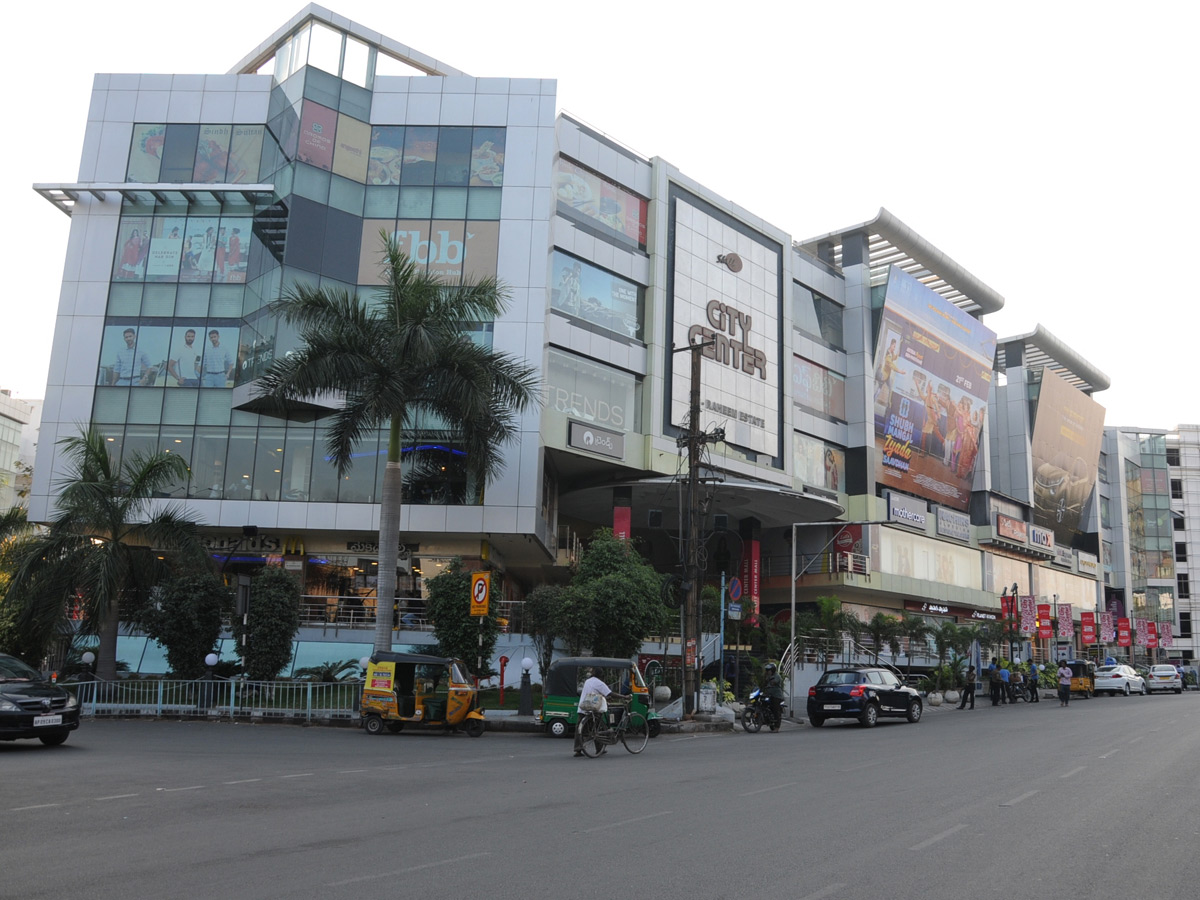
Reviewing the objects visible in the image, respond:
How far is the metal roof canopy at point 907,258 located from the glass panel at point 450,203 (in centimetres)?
2544

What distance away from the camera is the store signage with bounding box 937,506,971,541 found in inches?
2613

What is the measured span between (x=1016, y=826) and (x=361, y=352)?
69.6ft

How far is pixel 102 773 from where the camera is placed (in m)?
14.2

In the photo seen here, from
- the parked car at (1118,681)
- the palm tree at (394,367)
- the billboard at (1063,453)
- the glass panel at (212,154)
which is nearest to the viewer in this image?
the palm tree at (394,367)

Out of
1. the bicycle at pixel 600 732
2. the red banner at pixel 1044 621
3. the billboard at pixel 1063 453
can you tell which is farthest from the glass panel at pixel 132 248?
the billboard at pixel 1063 453

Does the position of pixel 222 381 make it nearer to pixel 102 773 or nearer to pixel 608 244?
pixel 608 244

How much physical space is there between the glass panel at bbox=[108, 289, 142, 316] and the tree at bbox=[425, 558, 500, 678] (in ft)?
68.9

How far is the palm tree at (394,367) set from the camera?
2714cm

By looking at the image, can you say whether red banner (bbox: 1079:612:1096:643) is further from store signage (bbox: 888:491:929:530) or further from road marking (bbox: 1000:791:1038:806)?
road marking (bbox: 1000:791:1038:806)

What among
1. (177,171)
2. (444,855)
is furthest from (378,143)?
(444,855)

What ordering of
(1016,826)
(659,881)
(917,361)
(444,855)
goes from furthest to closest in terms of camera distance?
1. (917,361)
2. (1016,826)
3. (444,855)
4. (659,881)

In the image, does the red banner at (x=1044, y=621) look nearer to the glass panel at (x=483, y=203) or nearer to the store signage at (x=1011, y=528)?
the store signage at (x=1011, y=528)

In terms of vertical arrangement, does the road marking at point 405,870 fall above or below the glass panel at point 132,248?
below

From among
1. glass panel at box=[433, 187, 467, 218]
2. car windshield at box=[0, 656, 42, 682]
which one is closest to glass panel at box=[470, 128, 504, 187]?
glass panel at box=[433, 187, 467, 218]
